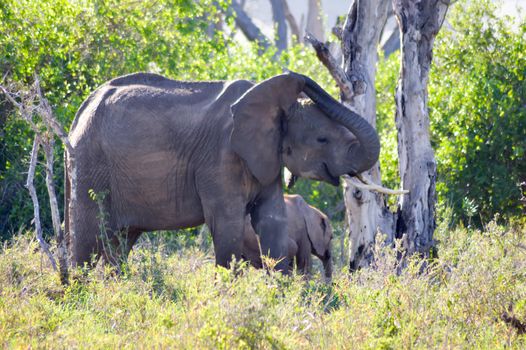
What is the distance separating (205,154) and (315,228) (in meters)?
3.89

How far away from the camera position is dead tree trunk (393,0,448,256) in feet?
34.6

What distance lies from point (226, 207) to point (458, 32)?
7.59 meters

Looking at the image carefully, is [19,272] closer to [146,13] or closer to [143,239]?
[143,239]

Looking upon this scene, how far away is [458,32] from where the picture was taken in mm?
15594

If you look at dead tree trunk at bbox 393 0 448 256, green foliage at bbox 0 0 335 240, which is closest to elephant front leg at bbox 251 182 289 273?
dead tree trunk at bbox 393 0 448 256

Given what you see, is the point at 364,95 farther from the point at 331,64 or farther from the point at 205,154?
the point at 205,154

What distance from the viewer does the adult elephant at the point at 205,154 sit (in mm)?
9164

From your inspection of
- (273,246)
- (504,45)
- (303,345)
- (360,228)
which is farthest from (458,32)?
(303,345)

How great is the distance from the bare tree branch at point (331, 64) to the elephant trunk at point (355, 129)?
77 cm

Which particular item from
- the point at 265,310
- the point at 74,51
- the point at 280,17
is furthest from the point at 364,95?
the point at 280,17

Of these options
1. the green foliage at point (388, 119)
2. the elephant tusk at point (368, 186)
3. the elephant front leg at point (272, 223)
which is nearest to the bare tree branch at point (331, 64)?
the elephant tusk at point (368, 186)

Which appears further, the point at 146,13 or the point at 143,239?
the point at 146,13

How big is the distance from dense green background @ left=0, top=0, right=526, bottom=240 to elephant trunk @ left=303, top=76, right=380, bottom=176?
3.54m

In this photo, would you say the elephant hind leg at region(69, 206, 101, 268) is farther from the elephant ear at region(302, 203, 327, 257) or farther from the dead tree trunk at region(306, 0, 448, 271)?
the elephant ear at region(302, 203, 327, 257)
